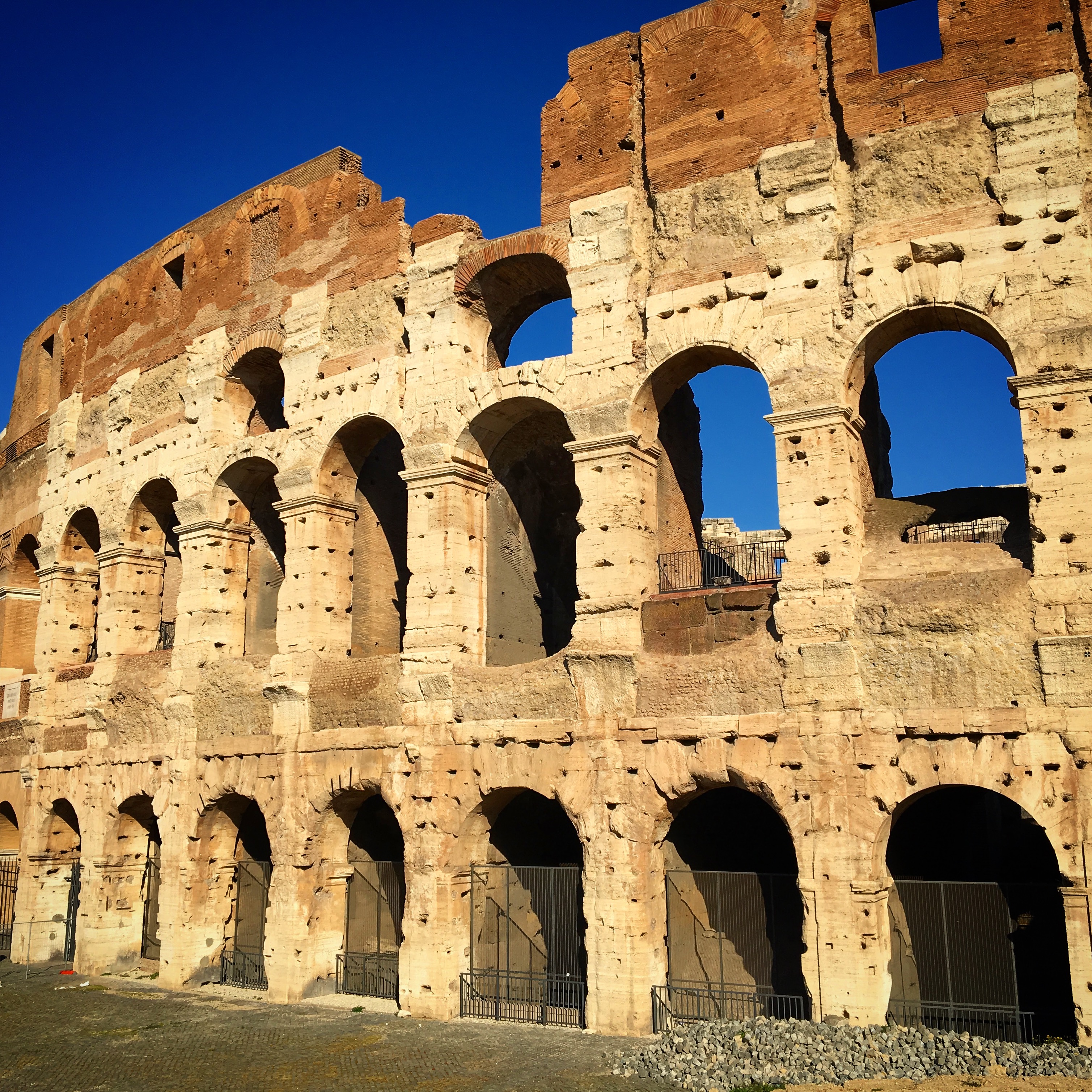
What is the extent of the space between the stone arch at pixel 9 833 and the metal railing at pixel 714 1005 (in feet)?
43.6

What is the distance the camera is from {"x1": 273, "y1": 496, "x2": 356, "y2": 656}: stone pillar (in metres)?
14.2

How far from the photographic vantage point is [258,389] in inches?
653

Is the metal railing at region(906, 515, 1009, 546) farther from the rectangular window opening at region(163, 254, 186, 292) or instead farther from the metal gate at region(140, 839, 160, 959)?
the rectangular window opening at region(163, 254, 186, 292)

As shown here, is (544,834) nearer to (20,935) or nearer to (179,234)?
(20,935)

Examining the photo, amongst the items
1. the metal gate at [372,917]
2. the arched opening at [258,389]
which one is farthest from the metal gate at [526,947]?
the arched opening at [258,389]

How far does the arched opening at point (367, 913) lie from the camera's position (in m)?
13.5

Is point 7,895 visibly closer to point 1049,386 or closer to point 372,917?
point 372,917

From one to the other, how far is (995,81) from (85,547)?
50.7ft

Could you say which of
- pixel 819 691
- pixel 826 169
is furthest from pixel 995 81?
pixel 819 691

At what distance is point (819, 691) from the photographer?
1045 cm

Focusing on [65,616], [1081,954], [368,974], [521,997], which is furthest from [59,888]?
[1081,954]

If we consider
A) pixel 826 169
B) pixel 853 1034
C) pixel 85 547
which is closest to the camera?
pixel 853 1034

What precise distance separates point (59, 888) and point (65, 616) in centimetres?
433

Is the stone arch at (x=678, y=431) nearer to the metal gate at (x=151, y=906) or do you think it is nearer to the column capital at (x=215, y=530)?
the column capital at (x=215, y=530)
